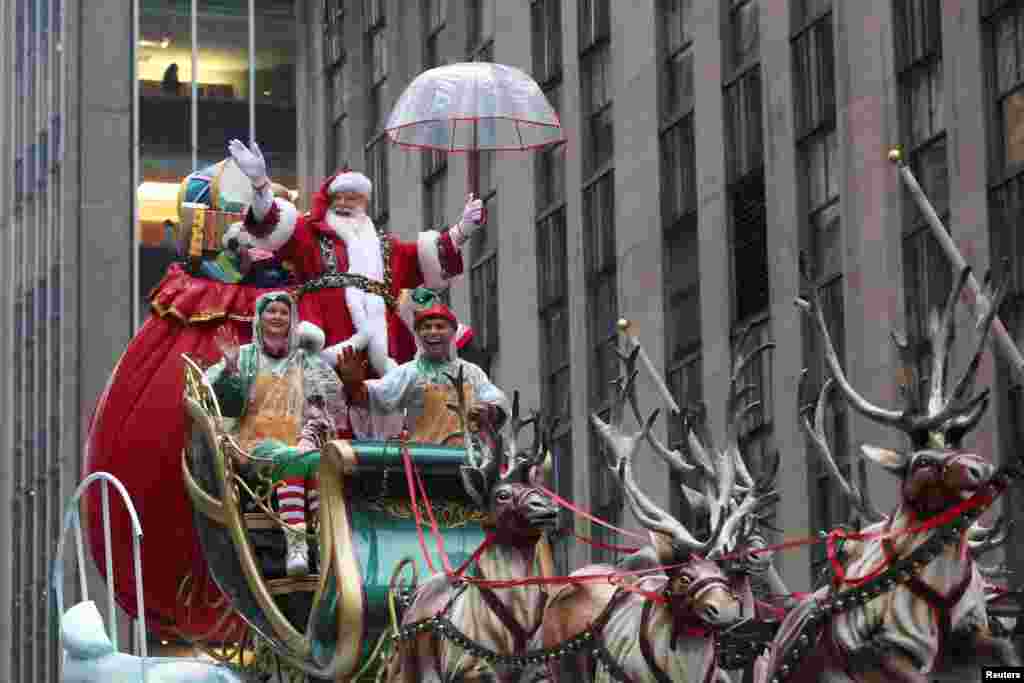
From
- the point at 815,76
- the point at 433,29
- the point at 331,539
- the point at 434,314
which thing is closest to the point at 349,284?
the point at 434,314

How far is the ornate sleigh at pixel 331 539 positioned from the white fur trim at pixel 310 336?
71 centimetres

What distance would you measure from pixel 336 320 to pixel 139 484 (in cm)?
179

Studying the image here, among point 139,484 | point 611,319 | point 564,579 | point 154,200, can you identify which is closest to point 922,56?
point 611,319

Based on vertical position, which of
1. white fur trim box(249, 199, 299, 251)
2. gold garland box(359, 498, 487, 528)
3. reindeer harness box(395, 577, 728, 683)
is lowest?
reindeer harness box(395, 577, 728, 683)

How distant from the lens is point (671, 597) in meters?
12.4

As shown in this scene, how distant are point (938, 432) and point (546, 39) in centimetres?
2586

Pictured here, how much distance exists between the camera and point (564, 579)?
1332cm

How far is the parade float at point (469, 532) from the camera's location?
11.5 m

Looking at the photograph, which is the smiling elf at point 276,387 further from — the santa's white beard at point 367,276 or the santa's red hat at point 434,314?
the santa's red hat at point 434,314

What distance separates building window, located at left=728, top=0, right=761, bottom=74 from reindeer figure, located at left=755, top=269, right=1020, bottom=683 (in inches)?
721

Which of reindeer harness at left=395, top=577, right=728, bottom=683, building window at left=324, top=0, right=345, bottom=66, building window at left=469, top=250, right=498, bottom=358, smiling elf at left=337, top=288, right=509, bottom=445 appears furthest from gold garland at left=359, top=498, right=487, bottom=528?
building window at left=324, top=0, right=345, bottom=66

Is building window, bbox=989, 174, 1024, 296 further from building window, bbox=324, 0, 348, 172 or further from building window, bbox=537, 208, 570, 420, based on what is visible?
building window, bbox=324, 0, 348, 172

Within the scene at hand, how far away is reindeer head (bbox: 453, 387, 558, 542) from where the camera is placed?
13562 mm

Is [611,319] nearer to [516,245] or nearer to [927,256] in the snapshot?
[516,245]
